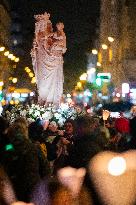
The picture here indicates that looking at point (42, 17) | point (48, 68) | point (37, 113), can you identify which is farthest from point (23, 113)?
point (42, 17)

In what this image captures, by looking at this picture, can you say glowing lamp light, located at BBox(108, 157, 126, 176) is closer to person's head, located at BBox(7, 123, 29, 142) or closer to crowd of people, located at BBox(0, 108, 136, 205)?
crowd of people, located at BBox(0, 108, 136, 205)

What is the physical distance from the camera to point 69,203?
173 inches

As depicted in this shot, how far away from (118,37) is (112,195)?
6867cm

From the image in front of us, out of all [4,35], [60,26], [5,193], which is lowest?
[5,193]

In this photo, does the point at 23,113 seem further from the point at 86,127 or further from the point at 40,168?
the point at 86,127

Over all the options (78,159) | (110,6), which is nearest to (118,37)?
(110,6)

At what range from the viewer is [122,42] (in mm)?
71125

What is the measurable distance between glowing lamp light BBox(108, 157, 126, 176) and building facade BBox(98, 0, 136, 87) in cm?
5999

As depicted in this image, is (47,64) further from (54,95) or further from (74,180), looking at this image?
(74,180)

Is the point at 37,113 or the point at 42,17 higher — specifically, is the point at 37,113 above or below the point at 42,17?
below

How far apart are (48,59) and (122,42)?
44610mm

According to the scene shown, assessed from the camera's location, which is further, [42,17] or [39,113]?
[42,17]

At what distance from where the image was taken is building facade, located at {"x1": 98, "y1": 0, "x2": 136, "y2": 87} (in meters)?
66.8

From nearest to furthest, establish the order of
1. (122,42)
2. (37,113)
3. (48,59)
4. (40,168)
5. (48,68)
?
(40,168), (37,113), (48,59), (48,68), (122,42)
